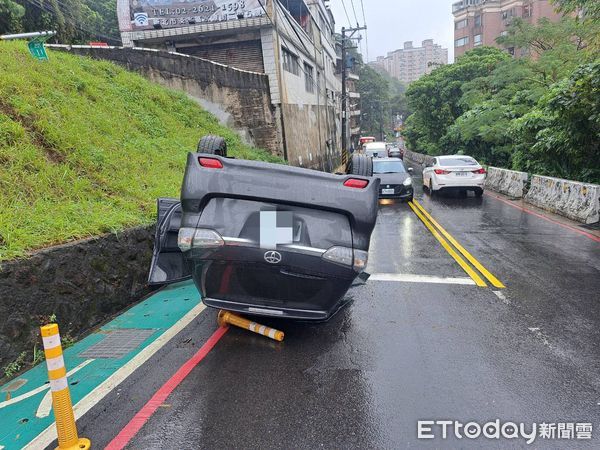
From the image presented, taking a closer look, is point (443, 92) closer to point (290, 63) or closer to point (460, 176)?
point (290, 63)

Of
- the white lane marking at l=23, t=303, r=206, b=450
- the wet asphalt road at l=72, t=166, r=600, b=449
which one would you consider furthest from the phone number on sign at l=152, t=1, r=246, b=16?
the white lane marking at l=23, t=303, r=206, b=450

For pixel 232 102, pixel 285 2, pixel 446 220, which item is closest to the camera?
pixel 446 220

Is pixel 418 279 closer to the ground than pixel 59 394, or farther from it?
closer to the ground

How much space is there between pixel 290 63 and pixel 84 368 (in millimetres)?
22504

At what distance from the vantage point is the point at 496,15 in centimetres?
6438

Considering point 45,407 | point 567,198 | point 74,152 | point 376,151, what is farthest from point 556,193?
point 376,151

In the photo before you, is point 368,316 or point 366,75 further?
point 366,75

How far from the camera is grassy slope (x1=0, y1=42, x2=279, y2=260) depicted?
18.2 feet

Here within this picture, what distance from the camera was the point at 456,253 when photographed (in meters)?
8.42

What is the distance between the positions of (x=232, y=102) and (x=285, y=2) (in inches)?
688

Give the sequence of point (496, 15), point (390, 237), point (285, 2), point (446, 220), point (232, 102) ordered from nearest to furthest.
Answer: point (390, 237), point (446, 220), point (232, 102), point (285, 2), point (496, 15)

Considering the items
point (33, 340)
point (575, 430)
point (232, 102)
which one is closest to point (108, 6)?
point (232, 102)

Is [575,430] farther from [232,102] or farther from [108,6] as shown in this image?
[108,6]

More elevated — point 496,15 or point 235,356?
point 496,15
